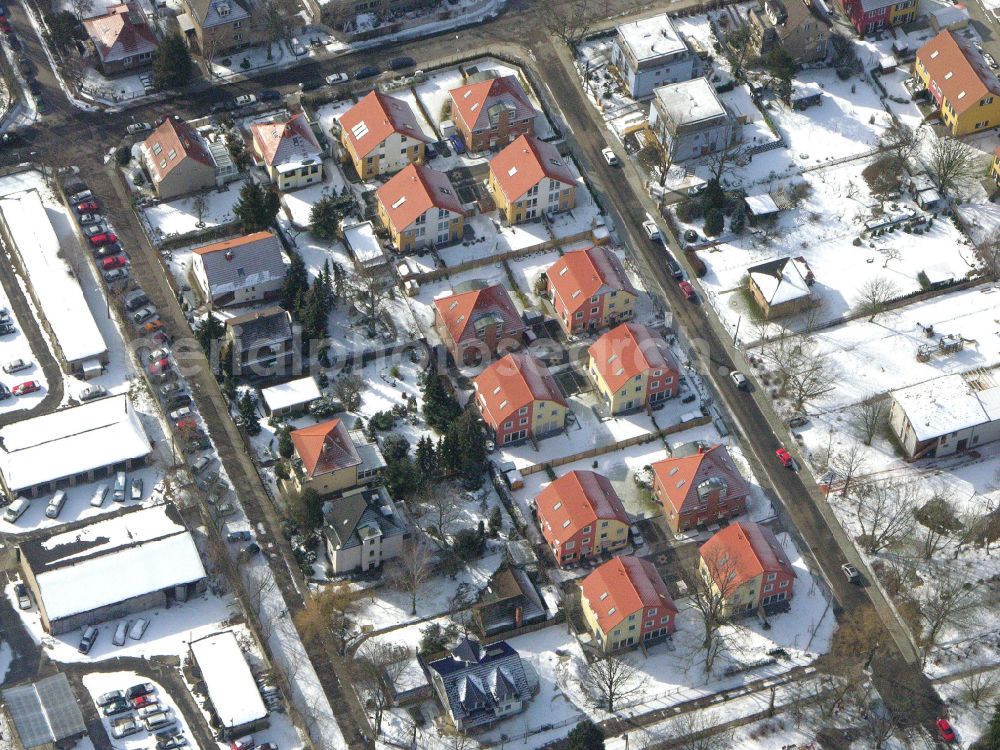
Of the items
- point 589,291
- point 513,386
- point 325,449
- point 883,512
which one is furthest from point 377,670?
point 883,512

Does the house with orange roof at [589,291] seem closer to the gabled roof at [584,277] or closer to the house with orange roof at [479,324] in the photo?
the gabled roof at [584,277]

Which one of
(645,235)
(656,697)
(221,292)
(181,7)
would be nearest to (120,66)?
(181,7)

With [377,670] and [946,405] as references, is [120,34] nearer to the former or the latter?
[377,670]

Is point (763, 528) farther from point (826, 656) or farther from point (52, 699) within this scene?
point (52, 699)

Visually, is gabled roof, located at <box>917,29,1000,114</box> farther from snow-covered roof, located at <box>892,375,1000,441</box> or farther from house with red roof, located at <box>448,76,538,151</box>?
house with red roof, located at <box>448,76,538,151</box>

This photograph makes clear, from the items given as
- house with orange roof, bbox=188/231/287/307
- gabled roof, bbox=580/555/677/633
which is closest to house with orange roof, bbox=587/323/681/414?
gabled roof, bbox=580/555/677/633

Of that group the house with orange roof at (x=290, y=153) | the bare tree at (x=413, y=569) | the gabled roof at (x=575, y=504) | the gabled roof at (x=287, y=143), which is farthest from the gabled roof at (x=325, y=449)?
the gabled roof at (x=287, y=143)
